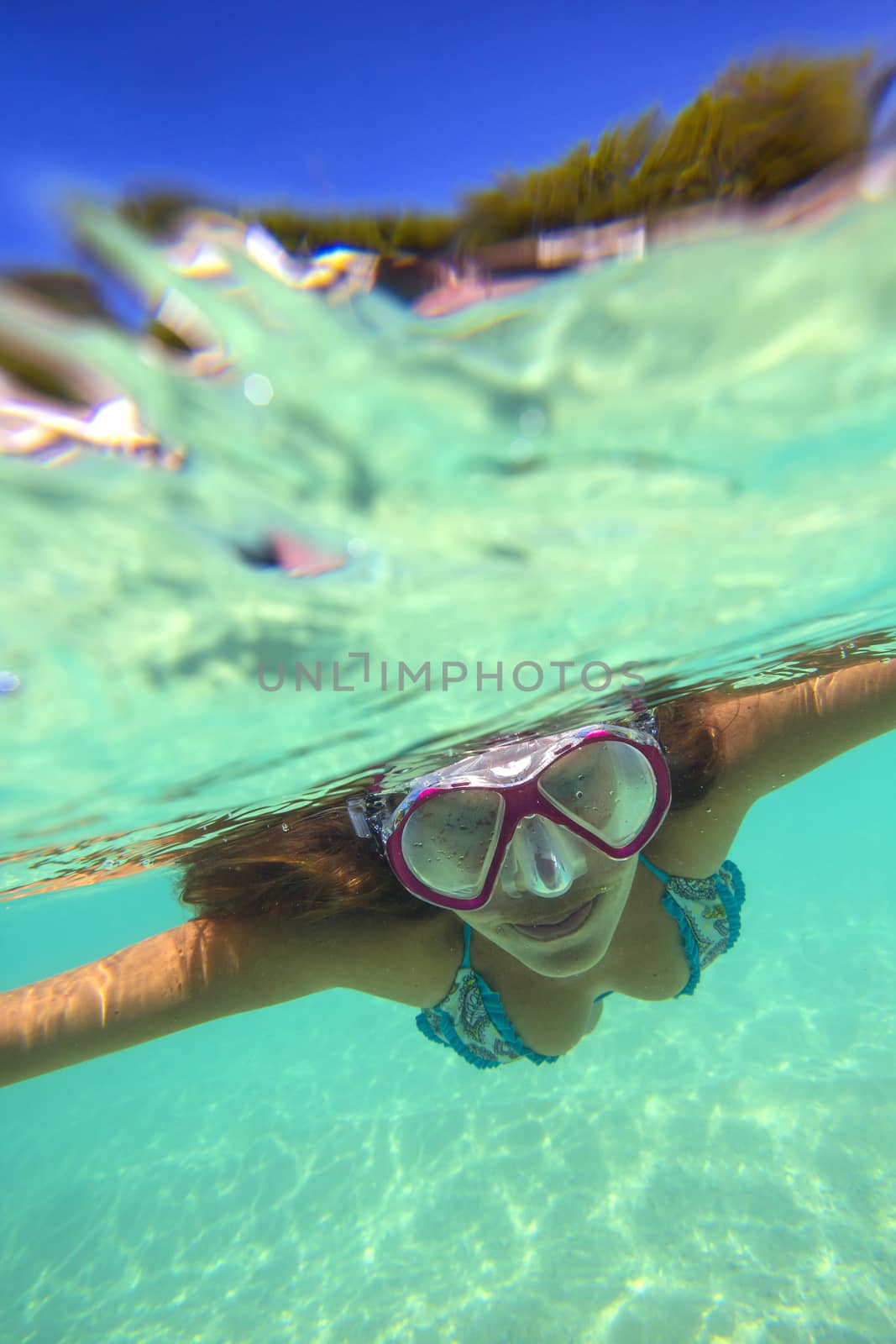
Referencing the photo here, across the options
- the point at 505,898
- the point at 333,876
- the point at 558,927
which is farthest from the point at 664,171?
the point at 333,876

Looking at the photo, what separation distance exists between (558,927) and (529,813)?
739mm

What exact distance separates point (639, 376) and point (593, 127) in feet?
3.77

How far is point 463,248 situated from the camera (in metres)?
2.28

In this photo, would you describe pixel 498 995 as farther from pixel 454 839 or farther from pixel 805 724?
pixel 805 724

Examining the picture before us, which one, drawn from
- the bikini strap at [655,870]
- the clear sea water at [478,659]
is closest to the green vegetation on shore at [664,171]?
the clear sea water at [478,659]

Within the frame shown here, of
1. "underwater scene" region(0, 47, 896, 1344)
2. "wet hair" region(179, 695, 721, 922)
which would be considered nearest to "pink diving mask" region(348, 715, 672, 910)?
"underwater scene" region(0, 47, 896, 1344)

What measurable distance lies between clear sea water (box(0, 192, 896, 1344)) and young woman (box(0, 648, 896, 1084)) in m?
1.04

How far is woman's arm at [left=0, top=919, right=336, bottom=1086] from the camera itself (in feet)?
13.1

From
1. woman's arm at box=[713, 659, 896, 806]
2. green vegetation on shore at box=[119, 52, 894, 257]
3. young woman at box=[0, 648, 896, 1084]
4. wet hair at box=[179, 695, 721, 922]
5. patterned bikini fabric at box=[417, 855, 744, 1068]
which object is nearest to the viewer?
green vegetation on shore at box=[119, 52, 894, 257]

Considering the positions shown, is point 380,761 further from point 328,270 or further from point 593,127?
point 593,127

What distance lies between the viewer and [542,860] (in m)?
4.20

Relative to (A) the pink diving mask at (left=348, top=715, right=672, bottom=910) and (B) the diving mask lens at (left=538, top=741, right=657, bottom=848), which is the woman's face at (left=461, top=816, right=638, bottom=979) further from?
(B) the diving mask lens at (left=538, top=741, right=657, bottom=848)

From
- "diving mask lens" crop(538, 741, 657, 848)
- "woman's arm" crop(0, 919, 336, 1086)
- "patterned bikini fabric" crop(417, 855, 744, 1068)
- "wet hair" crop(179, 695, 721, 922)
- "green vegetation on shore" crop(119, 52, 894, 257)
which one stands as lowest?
"patterned bikini fabric" crop(417, 855, 744, 1068)

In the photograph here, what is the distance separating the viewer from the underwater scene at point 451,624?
253 centimetres
